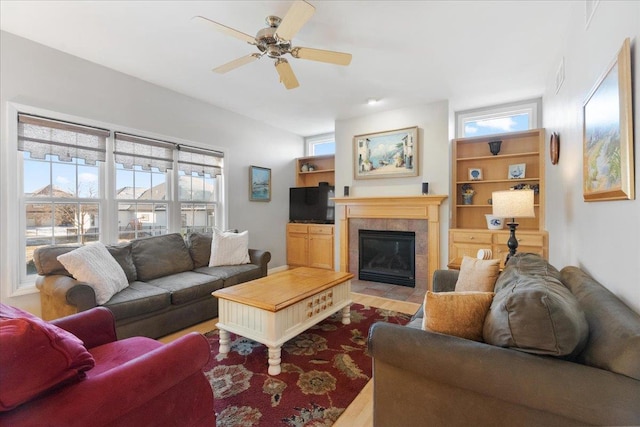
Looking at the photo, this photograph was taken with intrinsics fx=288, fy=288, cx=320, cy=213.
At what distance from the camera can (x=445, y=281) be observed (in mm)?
2314

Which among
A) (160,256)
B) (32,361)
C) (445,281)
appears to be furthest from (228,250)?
(32,361)

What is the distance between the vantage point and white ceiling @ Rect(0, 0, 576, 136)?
2.18m

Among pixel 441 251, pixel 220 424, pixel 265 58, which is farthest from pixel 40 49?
pixel 441 251

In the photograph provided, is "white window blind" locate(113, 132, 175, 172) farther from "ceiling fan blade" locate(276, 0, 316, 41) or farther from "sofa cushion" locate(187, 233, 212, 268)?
"ceiling fan blade" locate(276, 0, 316, 41)

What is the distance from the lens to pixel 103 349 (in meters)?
1.51

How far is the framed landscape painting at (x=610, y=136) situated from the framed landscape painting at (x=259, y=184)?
4.09m

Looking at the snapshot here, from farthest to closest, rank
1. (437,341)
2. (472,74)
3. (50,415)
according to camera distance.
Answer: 1. (472,74)
2. (437,341)
3. (50,415)

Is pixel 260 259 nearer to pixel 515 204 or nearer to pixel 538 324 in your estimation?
pixel 515 204

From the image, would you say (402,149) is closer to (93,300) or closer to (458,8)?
(458,8)

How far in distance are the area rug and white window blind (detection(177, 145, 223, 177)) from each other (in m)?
2.24

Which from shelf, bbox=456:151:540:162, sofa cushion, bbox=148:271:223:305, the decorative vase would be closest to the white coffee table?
sofa cushion, bbox=148:271:223:305

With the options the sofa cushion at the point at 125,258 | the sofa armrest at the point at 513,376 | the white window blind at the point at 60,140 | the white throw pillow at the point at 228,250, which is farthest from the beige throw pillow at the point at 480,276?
the white window blind at the point at 60,140

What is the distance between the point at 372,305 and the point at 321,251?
1.82 metres

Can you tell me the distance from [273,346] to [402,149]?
3317 millimetres
